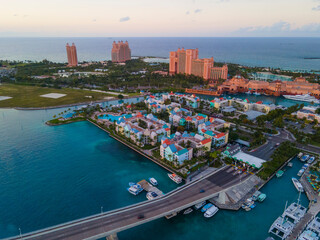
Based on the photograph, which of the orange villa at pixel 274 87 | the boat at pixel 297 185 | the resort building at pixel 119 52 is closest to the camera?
the boat at pixel 297 185

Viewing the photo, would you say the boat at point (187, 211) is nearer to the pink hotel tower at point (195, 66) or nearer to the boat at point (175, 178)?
the boat at point (175, 178)

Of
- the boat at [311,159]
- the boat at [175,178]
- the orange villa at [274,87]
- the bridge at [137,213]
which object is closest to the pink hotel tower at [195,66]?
the orange villa at [274,87]

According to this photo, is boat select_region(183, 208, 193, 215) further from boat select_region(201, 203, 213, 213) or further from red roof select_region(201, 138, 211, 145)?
red roof select_region(201, 138, 211, 145)

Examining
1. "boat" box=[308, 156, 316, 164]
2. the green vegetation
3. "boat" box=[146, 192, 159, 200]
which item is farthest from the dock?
"boat" box=[308, 156, 316, 164]

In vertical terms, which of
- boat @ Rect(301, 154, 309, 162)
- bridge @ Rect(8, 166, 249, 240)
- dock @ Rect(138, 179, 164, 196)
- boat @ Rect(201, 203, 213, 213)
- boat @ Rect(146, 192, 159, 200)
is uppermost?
bridge @ Rect(8, 166, 249, 240)

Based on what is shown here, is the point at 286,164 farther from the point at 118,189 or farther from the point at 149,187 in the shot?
the point at 118,189
